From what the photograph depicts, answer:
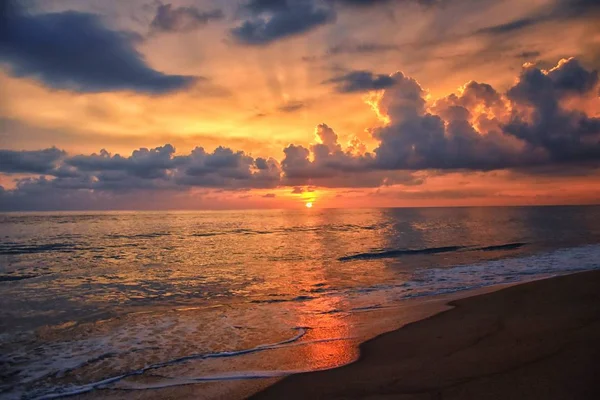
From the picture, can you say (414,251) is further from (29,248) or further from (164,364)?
(29,248)

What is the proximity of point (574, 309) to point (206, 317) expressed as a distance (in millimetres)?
11941

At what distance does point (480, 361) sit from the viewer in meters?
7.80

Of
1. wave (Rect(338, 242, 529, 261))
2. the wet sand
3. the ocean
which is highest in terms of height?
the wet sand

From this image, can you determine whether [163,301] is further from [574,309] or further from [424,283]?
[574,309]

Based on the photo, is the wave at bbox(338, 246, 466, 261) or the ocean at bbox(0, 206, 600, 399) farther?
the wave at bbox(338, 246, 466, 261)

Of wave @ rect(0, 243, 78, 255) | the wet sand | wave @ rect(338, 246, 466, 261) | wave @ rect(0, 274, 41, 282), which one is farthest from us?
wave @ rect(0, 243, 78, 255)

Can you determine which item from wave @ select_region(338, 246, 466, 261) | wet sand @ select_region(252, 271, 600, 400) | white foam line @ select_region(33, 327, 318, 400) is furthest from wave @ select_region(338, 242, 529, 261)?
white foam line @ select_region(33, 327, 318, 400)

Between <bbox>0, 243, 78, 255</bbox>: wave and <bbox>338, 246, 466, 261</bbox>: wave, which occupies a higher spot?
<bbox>0, 243, 78, 255</bbox>: wave

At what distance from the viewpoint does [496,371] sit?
23.5 feet

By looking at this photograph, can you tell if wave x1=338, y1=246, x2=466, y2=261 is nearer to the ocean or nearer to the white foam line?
the ocean

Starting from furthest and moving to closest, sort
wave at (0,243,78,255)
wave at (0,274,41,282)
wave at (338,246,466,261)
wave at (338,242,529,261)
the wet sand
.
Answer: wave at (0,243,78,255)
wave at (338,242,529,261)
wave at (338,246,466,261)
wave at (0,274,41,282)
the wet sand

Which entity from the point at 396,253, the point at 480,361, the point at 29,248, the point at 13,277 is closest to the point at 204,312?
the point at 480,361

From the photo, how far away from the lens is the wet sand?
21.2ft

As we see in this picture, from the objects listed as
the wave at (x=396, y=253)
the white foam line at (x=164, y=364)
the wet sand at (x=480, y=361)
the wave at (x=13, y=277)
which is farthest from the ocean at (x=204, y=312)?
the wave at (x=396, y=253)
